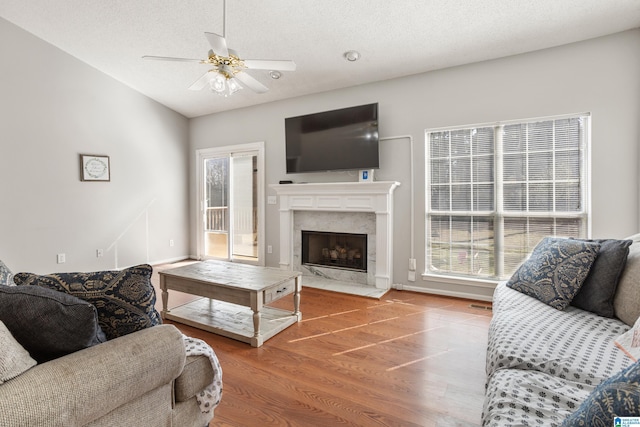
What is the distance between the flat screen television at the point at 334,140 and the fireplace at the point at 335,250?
3.16 ft

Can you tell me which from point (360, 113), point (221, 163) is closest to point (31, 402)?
point (360, 113)

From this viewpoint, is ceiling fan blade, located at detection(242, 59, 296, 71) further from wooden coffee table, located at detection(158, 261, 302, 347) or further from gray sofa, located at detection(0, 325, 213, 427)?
gray sofa, located at detection(0, 325, 213, 427)

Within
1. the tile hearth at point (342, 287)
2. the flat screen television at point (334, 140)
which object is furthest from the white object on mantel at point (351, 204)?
the flat screen television at point (334, 140)

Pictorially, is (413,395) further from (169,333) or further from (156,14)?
(156,14)

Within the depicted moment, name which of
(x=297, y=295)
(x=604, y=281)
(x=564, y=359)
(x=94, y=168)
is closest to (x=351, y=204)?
(x=297, y=295)

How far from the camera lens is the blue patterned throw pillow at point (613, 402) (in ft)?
1.89

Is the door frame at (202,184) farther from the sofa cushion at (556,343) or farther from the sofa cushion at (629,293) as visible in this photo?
the sofa cushion at (629,293)

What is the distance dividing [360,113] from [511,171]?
6.13ft

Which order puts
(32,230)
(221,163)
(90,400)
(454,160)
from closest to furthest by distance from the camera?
(90,400) → (454,160) → (32,230) → (221,163)

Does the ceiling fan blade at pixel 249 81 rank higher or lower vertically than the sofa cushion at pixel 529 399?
higher

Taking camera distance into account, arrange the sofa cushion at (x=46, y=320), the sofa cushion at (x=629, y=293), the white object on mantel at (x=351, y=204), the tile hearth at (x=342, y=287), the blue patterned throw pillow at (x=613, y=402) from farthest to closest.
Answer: the white object on mantel at (x=351, y=204) < the tile hearth at (x=342, y=287) < the sofa cushion at (x=629, y=293) < the sofa cushion at (x=46, y=320) < the blue patterned throw pillow at (x=613, y=402)

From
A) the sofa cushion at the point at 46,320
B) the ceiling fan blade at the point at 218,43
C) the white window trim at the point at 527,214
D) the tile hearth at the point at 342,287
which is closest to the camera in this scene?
the sofa cushion at the point at 46,320

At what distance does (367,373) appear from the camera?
6.65ft

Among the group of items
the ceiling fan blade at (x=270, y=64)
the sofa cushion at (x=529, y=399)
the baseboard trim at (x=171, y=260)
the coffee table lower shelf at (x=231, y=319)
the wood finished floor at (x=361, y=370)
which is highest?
the ceiling fan blade at (x=270, y=64)
